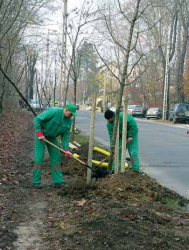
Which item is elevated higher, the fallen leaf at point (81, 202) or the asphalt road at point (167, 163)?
the fallen leaf at point (81, 202)

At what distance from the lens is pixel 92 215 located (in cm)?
506

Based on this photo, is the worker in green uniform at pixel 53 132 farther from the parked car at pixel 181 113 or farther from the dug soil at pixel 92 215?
the parked car at pixel 181 113

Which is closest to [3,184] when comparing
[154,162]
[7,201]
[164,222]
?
[7,201]

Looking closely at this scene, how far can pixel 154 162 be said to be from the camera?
11.1 m

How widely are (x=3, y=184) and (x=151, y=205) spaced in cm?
287

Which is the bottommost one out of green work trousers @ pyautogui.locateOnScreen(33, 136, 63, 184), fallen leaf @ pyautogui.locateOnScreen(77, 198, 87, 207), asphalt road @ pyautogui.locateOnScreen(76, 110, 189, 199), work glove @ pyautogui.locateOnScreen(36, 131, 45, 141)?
asphalt road @ pyautogui.locateOnScreen(76, 110, 189, 199)

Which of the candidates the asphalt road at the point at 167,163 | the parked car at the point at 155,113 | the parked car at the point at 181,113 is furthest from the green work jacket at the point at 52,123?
the parked car at the point at 155,113

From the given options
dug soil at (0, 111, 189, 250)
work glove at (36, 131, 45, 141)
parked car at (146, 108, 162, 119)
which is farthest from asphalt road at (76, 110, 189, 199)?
parked car at (146, 108, 162, 119)

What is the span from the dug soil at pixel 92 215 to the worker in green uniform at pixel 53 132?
270 millimetres

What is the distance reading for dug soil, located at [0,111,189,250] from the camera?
4.21m

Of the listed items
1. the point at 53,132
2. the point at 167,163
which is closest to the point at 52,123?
the point at 53,132

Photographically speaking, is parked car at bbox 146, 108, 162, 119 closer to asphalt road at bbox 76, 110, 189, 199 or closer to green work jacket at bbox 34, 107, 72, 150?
asphalt road at bbox 76, 110, 189, 199

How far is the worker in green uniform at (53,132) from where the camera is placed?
273 inches

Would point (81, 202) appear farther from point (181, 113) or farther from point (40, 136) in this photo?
point (181, 113)
